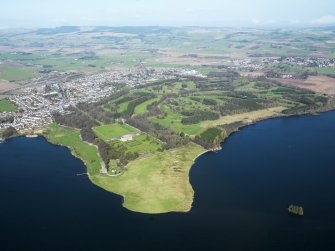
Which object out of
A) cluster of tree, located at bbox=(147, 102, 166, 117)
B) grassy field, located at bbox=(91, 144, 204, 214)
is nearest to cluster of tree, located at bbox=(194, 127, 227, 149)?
grassy field, located at bbox=(91, 144, 204, 214)

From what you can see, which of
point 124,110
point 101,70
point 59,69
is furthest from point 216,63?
point 124,110

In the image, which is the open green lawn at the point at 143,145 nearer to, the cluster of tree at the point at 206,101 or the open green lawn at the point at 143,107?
the open green lawn at the point at 143,107

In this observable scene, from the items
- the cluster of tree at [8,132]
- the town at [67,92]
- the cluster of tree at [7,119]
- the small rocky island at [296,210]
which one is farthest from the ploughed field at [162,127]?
the small rocky island at [296,210]

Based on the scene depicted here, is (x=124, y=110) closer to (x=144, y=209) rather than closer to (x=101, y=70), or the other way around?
(x=144, y=209)

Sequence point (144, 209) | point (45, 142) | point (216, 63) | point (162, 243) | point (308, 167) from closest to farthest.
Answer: point (162, 243)
point (144, 209)
point (308, 167)
point (45, 142)
point (216, 63)

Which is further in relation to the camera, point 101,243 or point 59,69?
point 59,69

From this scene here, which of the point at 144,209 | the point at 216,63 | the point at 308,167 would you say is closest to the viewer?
the point at 144,209

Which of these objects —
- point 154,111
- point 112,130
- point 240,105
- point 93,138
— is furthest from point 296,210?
point 240,105

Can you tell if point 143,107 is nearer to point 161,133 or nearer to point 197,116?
point 197,116
